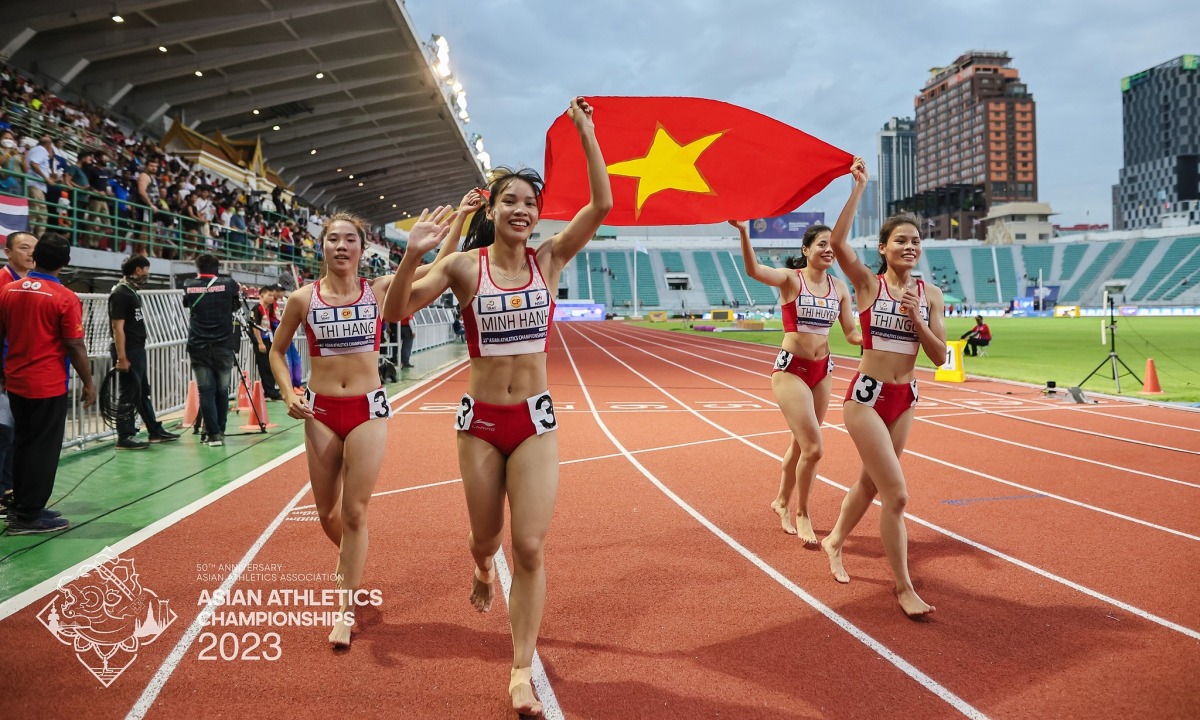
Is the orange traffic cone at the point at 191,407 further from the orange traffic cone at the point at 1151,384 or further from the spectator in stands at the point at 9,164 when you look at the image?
the orange traffic cone at the point at 1151,384

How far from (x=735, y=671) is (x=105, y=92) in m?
27.4

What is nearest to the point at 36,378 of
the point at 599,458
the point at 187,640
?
the point at 187,640

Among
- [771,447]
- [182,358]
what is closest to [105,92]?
[182,358]

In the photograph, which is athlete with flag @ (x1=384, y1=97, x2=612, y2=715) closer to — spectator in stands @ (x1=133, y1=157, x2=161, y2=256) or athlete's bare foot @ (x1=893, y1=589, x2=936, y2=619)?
athlete's bare foot @ (x1=893, y1=589, x2=936, y2=619)

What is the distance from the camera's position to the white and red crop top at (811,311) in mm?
5598

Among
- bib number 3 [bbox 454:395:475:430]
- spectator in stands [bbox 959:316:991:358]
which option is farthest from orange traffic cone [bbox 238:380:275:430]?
spectator in stands [bbox 959:316:991:358]

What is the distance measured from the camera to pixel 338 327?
4.04m

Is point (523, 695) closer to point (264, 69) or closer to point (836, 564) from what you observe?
point (836, 564)

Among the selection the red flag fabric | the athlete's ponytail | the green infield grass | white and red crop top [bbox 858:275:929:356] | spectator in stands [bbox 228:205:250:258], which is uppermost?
spectator in stands [bbox 228:205:250:258]

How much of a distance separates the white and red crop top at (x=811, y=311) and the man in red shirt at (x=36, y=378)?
214 inches

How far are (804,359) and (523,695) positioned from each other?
3.57 metres

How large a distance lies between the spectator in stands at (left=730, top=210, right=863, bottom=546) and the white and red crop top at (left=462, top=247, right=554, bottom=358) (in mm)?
2656

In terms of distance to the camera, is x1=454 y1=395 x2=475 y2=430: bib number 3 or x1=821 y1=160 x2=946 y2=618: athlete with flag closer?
x1=454 y1=395 x2=475 y2=430: bib number 3

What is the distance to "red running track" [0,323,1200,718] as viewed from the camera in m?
3.10
